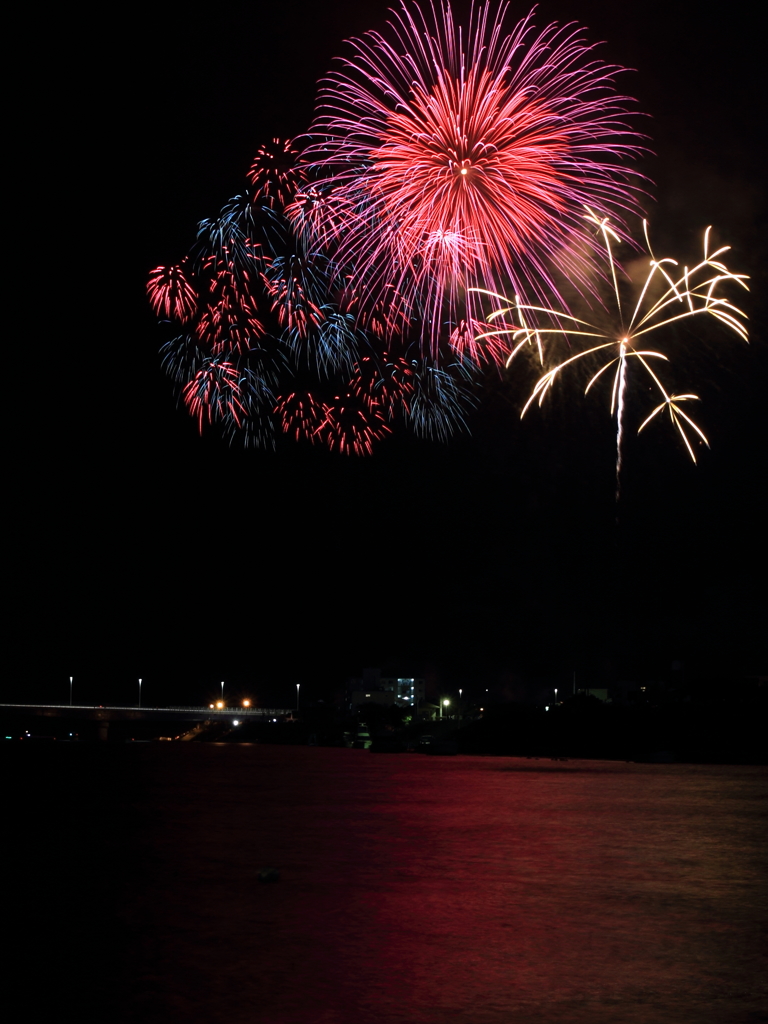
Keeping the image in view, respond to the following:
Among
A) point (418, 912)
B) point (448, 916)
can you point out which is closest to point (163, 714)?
point (418, 912)

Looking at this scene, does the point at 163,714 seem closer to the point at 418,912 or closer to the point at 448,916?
the point at 418,912

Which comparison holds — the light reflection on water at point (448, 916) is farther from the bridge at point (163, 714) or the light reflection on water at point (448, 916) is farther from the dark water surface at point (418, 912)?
the bridge at point (163, 714)

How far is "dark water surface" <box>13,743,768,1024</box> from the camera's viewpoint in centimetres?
1000

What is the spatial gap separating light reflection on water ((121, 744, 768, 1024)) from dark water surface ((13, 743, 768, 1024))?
0.04m

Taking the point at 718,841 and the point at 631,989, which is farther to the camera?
the point at 718,841

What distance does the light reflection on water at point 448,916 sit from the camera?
9.95 metres

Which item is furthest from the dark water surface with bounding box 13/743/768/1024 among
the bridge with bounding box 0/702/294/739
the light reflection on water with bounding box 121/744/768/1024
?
the bridge with bounding box 0/702/294/739

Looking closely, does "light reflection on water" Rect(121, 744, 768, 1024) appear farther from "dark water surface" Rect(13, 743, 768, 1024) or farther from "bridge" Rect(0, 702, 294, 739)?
"bridge" Rect(0, 702, 294, 739)

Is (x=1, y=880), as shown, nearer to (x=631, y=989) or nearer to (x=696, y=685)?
(x=631, y=989)

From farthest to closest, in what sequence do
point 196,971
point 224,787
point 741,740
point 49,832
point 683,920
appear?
point 741,740, point 224,787, point 49,832, point 683,920, point 196,971

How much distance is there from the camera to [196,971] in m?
11.1

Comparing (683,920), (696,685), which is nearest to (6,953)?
(683,920)

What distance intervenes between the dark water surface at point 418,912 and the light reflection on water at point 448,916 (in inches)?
1.6

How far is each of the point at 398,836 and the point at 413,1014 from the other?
1440cm
